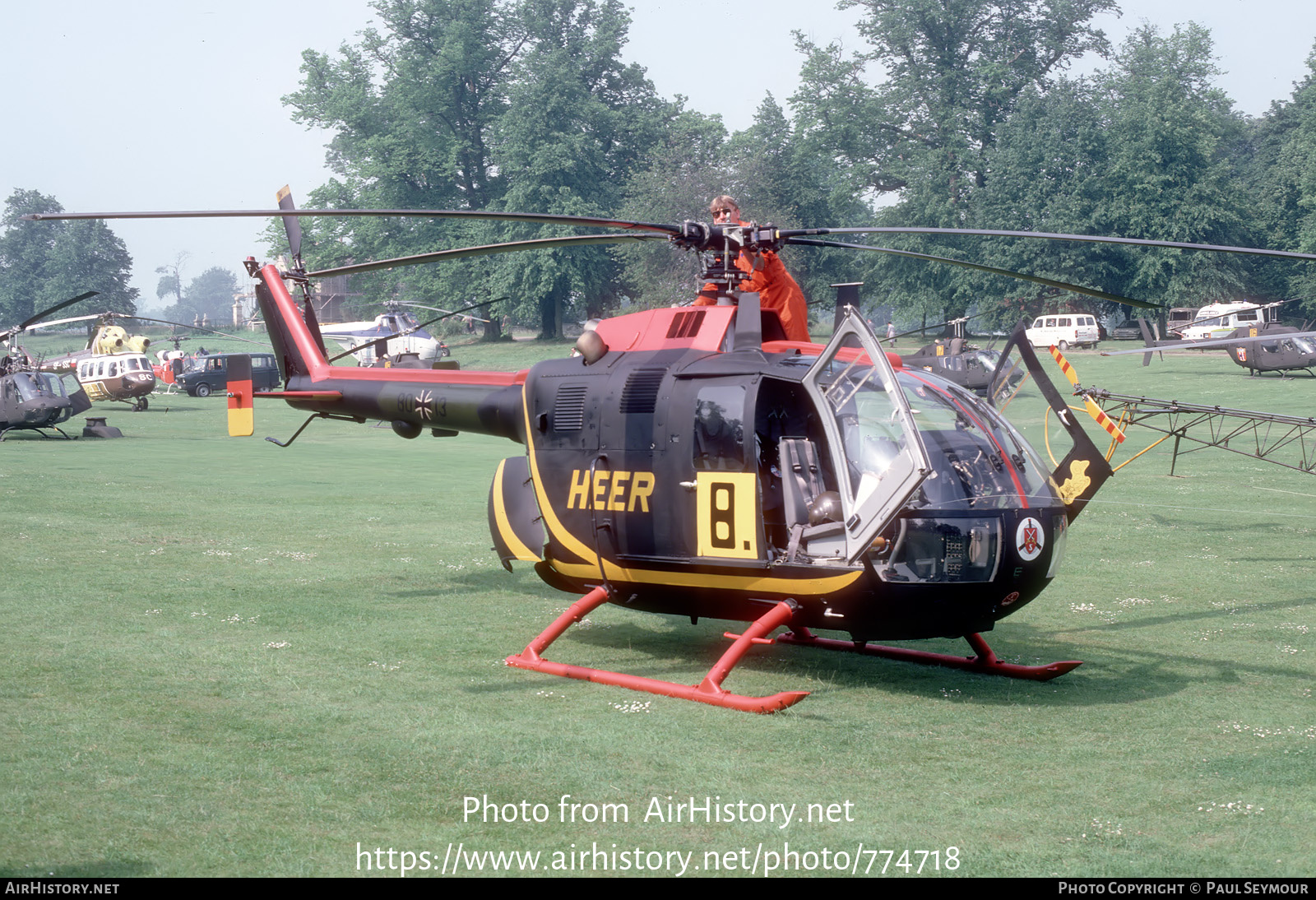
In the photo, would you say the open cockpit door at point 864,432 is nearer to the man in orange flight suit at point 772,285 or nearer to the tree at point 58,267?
the man in orange flight suit at point 772,285

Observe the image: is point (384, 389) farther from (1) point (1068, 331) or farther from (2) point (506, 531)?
(1) point (1068, 331)

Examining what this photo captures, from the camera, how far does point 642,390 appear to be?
9.27 meters

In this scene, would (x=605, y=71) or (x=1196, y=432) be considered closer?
(x=1196, y=432)

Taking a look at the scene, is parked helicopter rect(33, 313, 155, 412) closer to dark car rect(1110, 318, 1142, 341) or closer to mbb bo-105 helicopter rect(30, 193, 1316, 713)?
mbb bo-105 helicopter rect(30, 193, 1316, 713)

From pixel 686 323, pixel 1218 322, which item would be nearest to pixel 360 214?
pixel 686 323

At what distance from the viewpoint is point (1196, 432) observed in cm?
3138

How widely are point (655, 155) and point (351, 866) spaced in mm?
70696

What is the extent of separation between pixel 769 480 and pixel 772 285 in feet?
7.31

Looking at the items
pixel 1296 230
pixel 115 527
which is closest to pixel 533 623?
pixel 115 527

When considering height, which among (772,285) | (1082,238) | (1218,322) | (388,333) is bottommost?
(772,285)

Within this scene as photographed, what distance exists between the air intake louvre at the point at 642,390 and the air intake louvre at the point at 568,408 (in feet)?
1.64

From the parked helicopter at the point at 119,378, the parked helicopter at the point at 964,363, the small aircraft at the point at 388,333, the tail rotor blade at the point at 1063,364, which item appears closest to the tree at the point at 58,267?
the small aircraft at the point at 388,333

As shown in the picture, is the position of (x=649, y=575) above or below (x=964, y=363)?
below

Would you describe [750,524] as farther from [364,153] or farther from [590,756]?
[364,153]
